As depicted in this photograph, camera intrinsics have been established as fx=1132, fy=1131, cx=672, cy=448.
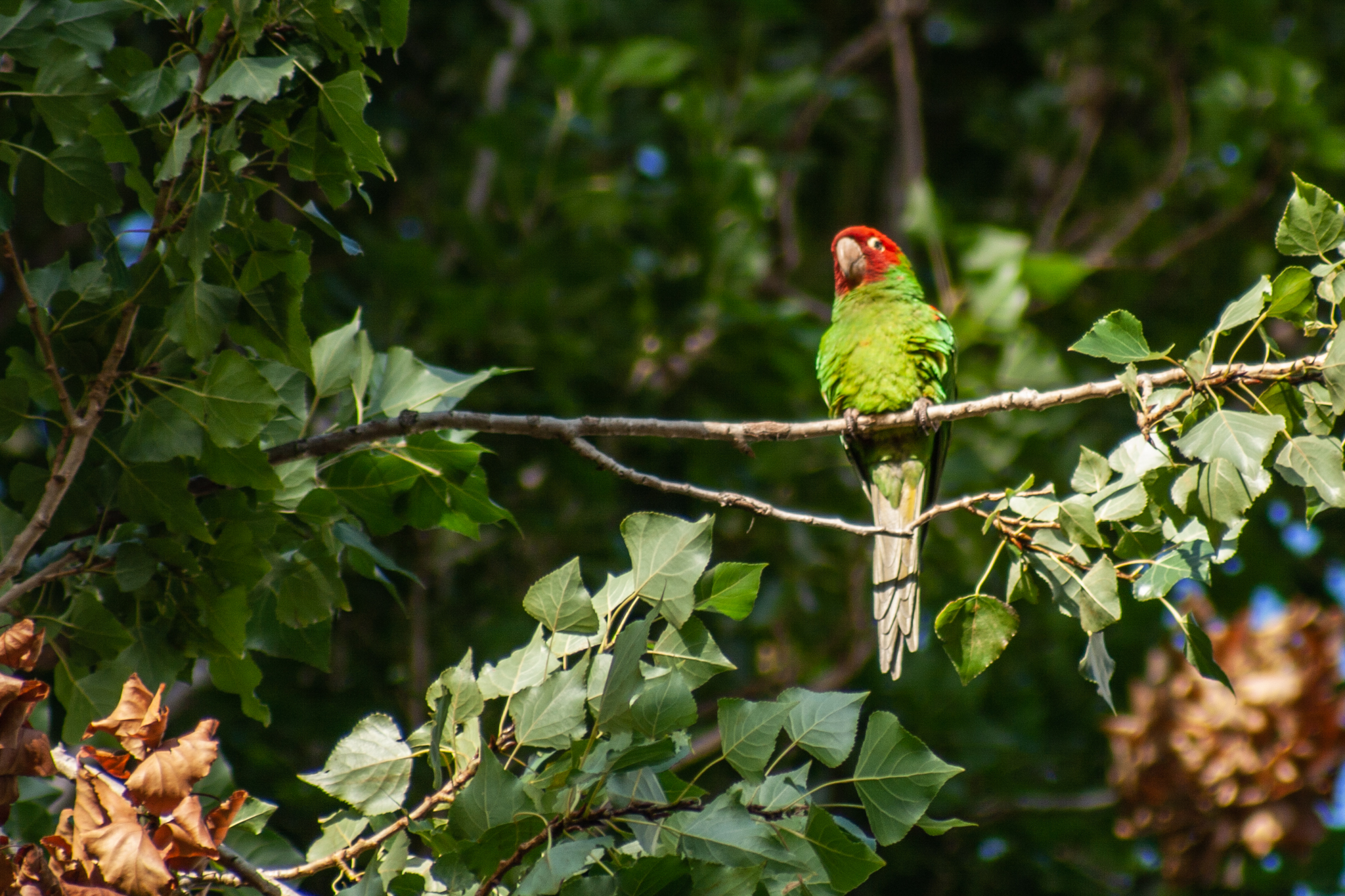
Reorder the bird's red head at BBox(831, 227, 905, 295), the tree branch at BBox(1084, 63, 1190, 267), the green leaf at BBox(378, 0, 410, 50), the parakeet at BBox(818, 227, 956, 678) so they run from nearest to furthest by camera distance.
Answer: the green leaf at BBox(378, 0, 410, 50) < the parakeet at BBox(818, 227, 956, 678) < the bird's red head at BBox(831, 227, 905, 295) < the tree branch at BBox(1084, 63, 1190, 267)

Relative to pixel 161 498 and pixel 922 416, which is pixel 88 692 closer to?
pixel 161 498

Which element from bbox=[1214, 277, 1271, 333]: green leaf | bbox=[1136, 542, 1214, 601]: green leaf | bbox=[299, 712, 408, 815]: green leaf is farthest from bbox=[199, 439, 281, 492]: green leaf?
bbox=[1214, 277, 1271, 333]: green leaf

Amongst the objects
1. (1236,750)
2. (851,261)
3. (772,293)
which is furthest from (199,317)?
(772,293)

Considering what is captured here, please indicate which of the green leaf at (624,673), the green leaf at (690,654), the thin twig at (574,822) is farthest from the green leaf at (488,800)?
the green leaf at (690,654)

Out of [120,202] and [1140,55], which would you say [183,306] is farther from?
[1140,55]

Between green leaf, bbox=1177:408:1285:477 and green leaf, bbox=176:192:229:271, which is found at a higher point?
green leaf, bbox=176:192:229:271

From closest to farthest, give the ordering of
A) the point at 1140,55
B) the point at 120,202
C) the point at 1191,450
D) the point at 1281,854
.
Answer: the point at 1191,450 < the point at 120,202 < the point at 1281,854 < the point at 1140,55

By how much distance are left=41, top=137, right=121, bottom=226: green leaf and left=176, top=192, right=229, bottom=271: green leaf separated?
0.30 m

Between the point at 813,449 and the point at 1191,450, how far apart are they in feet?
13.4

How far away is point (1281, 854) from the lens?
5199 millimetres

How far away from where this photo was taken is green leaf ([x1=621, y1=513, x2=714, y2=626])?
1.81 m

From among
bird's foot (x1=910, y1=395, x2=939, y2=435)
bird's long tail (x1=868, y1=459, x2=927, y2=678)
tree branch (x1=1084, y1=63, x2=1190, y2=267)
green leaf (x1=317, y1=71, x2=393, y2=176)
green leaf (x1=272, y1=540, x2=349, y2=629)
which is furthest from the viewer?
tree branch (x1=1084, y1=63, x2=1190, y2=267)

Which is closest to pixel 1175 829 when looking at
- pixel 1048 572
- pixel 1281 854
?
pixel 1281 854

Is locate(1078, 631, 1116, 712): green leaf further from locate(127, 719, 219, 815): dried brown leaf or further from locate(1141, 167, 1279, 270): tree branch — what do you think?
locate(1141, 167, 1279, 270): tree branch
